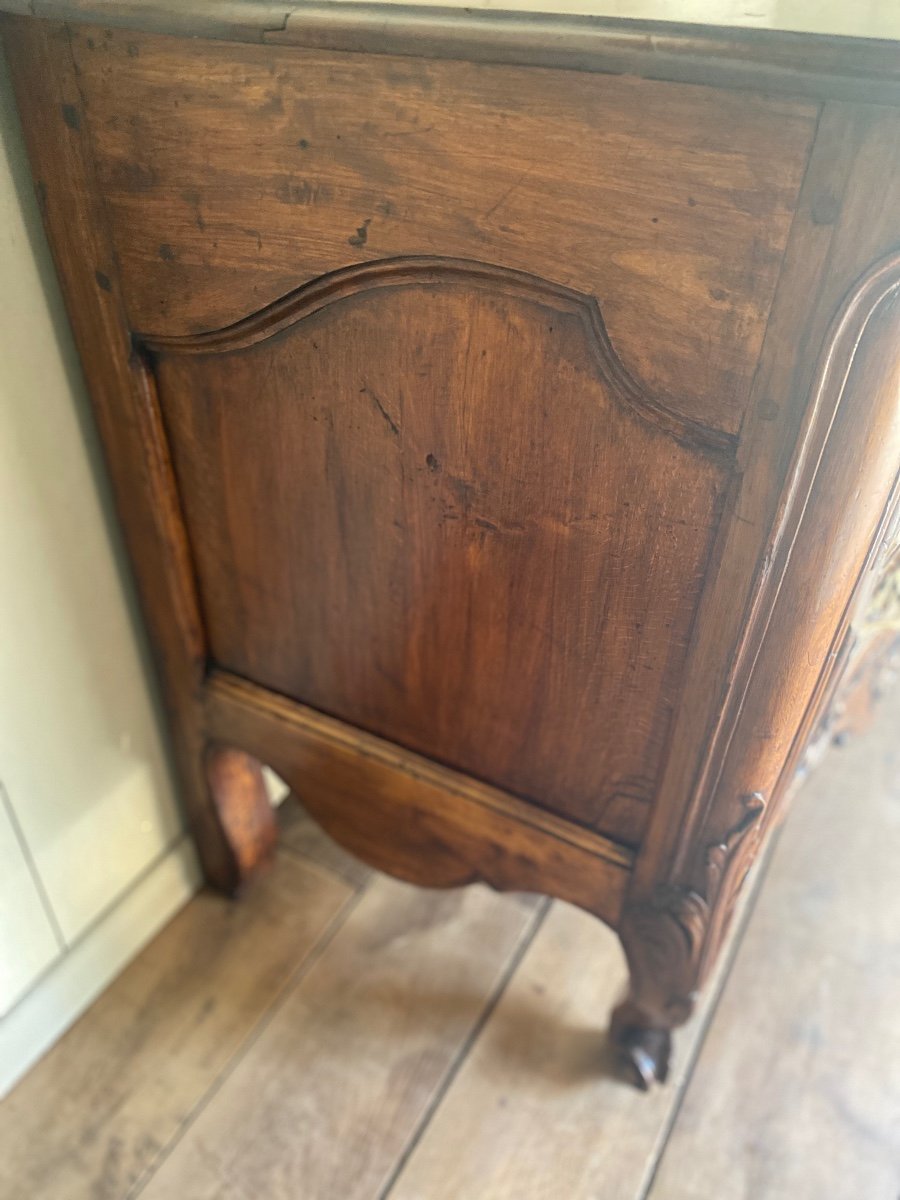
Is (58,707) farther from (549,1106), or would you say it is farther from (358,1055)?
(549,1106)

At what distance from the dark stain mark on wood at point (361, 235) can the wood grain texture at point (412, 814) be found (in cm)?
44

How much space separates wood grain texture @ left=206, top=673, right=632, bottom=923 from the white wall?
0.12 meters

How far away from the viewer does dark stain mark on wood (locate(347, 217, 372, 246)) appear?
0.53 meters

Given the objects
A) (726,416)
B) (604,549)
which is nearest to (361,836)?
(604,549)

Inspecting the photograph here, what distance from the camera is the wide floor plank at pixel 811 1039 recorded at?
87cm

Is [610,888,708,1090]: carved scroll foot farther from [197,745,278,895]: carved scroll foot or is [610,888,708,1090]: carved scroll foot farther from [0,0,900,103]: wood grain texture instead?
[0,0,900,103]: wood grain texture

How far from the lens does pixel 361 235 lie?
54 cm

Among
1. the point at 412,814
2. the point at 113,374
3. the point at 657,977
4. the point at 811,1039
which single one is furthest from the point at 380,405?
the point at 811,1039

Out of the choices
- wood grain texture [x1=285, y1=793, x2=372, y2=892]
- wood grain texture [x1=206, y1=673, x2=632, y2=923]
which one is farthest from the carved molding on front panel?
wood grain texture [x1=285, y1=793, x2=372, y2=892]

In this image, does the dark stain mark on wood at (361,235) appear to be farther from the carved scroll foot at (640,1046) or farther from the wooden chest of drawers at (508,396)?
the carved scroll foot at (640,1046)

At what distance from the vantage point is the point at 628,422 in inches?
21.0

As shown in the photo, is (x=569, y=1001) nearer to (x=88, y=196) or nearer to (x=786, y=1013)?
(x=786, y=1013)

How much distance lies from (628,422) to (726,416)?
0.19 ft

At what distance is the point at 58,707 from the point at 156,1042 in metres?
0.39
